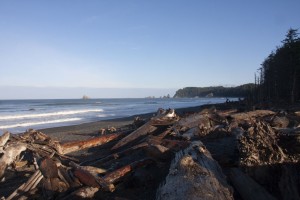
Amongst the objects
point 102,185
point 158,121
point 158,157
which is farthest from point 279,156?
point 158,121

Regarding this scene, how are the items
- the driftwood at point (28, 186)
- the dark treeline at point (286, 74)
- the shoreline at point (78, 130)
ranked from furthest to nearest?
the dark treeline at point (286, 74)
the shoreline at point (78, 130)
the driftwood at point (28, 186)

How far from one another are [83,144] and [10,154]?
9.33 ft

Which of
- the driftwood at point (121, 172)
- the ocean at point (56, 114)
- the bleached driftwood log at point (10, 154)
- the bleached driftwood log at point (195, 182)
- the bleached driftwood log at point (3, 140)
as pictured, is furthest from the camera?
the ocean at point (56, 114)

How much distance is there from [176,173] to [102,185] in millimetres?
1431

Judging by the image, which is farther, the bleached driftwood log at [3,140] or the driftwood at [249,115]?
the driftwood at [249,115]

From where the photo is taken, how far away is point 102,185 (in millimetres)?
5566

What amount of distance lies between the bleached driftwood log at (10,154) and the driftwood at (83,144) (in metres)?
1.36

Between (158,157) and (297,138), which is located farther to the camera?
(158,157)

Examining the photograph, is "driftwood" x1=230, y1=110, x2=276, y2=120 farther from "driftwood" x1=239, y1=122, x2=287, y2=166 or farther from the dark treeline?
the dark treeline

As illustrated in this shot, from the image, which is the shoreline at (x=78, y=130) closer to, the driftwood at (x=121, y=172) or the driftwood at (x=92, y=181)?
the driftwood at (x=121, y=172)

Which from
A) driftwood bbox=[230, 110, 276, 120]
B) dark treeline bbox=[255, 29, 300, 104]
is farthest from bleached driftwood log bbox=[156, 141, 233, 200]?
dark treeline bbox=[255, 29, 300, 104]

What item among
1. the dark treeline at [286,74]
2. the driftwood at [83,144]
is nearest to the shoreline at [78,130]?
the driftwood at [83,144]

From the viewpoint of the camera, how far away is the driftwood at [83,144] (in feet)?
31.6

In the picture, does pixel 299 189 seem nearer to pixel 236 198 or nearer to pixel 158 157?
pixel 236 198
